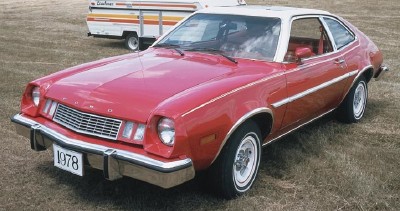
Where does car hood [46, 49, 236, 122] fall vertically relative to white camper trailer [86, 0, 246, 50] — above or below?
above

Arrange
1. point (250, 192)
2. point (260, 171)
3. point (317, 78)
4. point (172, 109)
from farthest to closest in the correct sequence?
point (317, 78), point (260, 171), point (250, 192), point (172, 109)

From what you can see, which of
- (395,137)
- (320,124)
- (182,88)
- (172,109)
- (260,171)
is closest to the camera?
(172,109)

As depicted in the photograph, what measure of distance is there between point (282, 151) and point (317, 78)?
2.67 ft

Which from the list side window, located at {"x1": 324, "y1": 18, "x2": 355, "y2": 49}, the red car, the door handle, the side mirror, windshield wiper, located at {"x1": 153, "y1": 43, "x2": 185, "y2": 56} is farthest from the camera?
side window, located at {"x1": 324, "y1": 18, "x2": 355, "y2": 49}

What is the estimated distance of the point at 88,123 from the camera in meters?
3.52

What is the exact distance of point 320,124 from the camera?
587cm

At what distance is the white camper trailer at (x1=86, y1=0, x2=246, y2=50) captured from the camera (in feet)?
38.7

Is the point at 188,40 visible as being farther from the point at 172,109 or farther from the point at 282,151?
the point at 172,109

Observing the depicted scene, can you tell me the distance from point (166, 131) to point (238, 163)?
84 centimetres

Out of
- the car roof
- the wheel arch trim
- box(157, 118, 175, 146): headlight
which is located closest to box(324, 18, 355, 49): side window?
the car roof

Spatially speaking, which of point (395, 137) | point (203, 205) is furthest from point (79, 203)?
point (395, 137)

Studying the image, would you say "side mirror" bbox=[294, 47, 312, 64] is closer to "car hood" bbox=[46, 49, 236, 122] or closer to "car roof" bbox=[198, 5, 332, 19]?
"car roof" bbox=[198, 5, 332, 19]

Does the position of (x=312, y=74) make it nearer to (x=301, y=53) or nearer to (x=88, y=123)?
(x=301, y=53)

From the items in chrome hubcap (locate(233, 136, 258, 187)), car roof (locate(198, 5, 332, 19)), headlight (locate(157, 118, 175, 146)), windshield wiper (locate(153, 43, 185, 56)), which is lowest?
chrome hubcap (locate(233, 136, 258, 187))
